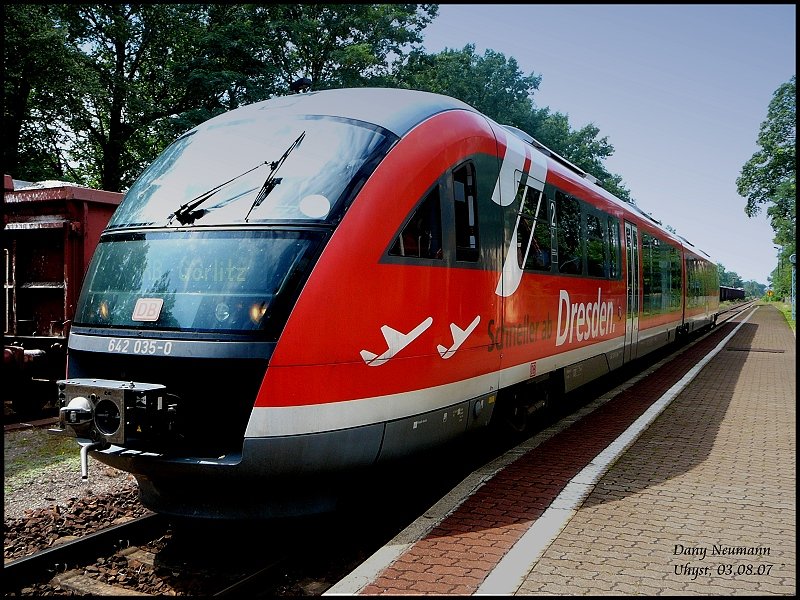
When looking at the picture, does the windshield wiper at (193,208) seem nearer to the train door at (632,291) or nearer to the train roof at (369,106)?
the train roof at (369,106)

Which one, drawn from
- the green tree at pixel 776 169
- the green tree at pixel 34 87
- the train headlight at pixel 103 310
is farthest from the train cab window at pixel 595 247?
the green tree at pixel 776 169

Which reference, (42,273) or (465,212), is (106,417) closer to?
(465,212)

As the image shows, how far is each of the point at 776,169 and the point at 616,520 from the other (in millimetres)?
43179

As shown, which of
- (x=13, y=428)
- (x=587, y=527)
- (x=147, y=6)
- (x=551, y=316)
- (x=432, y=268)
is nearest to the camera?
(x=587, y=527)

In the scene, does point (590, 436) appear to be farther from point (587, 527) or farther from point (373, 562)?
point (373, 562)

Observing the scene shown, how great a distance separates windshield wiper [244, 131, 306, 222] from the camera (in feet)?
15.8

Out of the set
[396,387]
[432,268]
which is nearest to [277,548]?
[396,387]

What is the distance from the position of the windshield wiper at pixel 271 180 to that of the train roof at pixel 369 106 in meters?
0.41

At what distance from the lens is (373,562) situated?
427 centimetres

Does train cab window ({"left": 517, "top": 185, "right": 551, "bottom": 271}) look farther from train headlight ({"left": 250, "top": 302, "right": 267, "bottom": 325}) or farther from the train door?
the train door

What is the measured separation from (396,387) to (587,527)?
163cm

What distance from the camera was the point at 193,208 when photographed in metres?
4.99

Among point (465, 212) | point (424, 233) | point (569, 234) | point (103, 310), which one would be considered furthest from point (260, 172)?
point (569, 234)

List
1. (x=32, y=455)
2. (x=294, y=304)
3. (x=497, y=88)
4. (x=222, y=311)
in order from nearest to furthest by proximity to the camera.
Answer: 1. (x=294, y=304)
2. (x=222, y=311)
3. (x=32, y=455)
4. (x=497, y=88)
